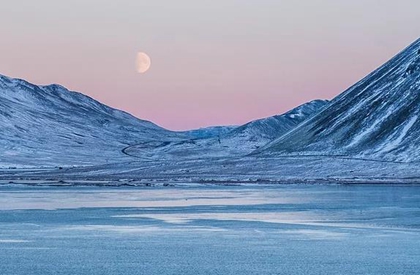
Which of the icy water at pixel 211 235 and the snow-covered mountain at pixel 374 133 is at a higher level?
the snow-covered mountain at pixel 374 133

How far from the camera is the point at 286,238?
47.9 metres

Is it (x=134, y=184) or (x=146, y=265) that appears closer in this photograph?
(x=146, y=265)

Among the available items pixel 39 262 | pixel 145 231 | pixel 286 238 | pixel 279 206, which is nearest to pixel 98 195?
pixel 279 206

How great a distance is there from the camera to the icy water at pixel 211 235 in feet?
127

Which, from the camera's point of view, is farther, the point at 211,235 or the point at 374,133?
the point at 374,133

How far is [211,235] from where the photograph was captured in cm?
4972

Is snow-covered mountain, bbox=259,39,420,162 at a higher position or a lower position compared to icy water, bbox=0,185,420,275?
higher

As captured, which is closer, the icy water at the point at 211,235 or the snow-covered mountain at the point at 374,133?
the icy water at the point at 211,235

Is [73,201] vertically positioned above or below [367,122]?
below

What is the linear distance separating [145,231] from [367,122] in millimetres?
139871

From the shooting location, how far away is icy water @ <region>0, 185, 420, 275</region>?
38.8m

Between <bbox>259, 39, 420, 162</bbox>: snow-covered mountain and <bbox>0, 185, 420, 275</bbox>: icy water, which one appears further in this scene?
<bbox>259, 39, 420, 162</bbox>: snow-covered mountain

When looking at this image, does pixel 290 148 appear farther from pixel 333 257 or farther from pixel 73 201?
pixel 333 257

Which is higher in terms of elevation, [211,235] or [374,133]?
[374,133]
